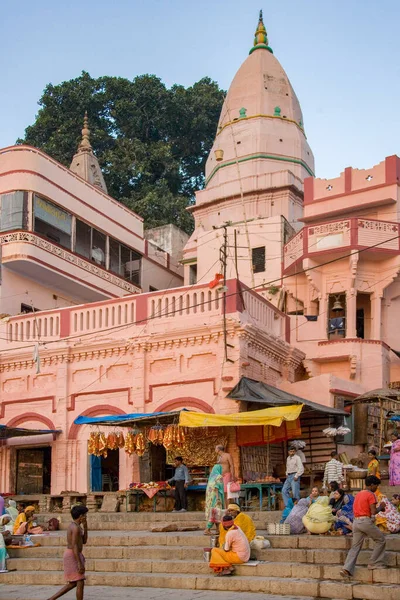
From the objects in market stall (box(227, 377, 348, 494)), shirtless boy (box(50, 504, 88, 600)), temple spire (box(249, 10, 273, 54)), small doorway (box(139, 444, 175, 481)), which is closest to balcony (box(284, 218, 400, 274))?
market stall (box(227, 377, 348, 494))

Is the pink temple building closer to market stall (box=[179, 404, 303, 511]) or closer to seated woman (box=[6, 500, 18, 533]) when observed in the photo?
market stall (box=[179, 404, 303, 511])

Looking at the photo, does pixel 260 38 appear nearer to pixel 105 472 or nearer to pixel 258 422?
pixel 105 472

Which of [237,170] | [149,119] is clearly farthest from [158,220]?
[237,170]

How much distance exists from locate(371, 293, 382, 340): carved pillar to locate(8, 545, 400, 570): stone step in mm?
12616

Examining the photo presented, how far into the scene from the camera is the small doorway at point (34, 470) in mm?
21750

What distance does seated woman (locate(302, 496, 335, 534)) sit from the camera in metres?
13.0

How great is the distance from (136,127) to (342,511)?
41138 millimetres

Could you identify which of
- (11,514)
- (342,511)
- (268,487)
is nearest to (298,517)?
(342,511)

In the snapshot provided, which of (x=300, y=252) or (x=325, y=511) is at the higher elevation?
(x=300, y=252)

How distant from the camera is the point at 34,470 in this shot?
22.0 metres

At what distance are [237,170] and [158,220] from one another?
13.8 meters

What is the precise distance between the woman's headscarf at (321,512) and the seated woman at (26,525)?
17.1ft

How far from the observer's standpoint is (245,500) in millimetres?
16797

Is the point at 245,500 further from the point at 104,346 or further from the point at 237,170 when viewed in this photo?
the point at 237,170
